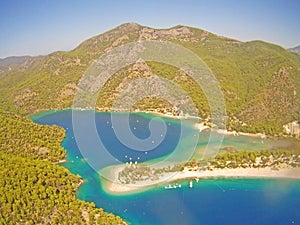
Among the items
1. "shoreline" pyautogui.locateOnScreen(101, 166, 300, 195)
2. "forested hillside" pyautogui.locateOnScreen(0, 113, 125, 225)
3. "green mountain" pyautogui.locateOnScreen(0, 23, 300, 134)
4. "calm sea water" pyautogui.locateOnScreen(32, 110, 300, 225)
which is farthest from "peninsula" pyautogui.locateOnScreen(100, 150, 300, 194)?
"green mountain" pyautogui.locateOnScreen(0, 23, 300, 134)

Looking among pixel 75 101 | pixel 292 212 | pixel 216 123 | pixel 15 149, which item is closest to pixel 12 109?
pixel 75 101

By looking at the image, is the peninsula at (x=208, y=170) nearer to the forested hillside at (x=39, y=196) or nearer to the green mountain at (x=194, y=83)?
the forested hillside at (x=39, y=196)

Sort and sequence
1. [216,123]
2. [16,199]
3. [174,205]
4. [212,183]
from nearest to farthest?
[16,199] < [174,205] < [212,183] < [216,123]

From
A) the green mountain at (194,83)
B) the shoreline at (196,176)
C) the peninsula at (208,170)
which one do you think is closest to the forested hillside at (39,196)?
the shoreline at (196,176)

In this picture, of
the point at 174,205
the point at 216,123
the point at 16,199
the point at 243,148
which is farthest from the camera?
the point at 216,123

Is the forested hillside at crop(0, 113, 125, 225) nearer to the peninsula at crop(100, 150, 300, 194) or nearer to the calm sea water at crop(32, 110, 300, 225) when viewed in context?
the calm sea water at crop(32, 110, 300, 225)

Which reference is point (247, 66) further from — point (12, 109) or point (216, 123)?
point (12, 109)

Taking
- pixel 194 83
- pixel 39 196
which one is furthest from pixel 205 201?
pixel 194 83

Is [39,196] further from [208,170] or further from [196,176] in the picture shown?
[208,170]
